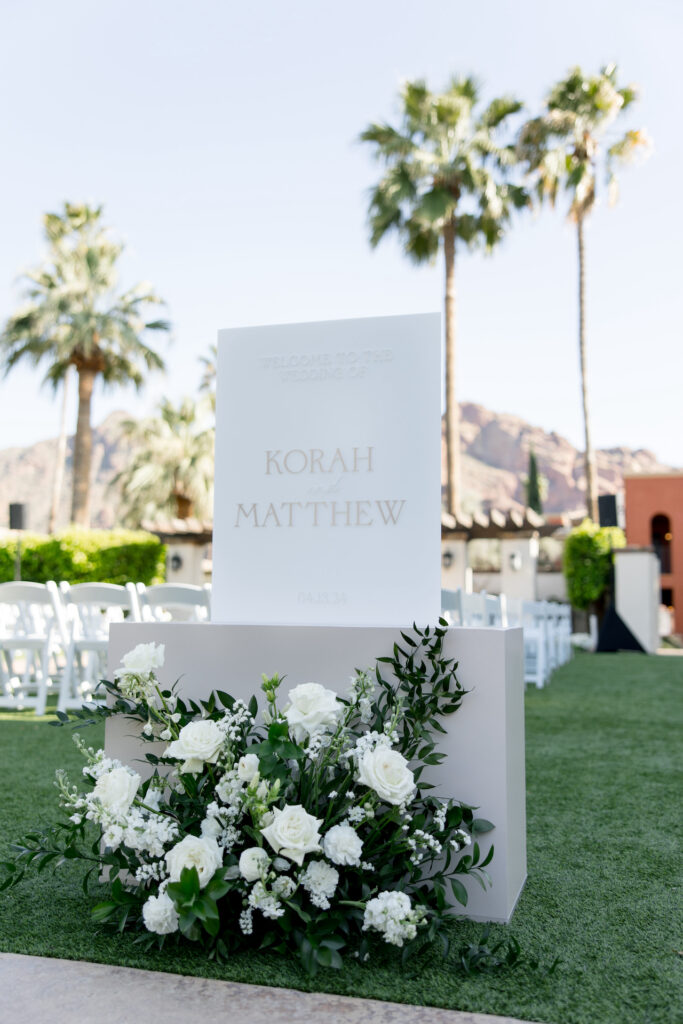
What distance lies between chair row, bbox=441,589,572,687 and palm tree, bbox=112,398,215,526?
13.0 meters

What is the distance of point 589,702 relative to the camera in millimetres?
6770

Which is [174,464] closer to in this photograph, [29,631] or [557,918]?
[29,631]

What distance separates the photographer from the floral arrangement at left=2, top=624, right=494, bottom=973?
1.75m

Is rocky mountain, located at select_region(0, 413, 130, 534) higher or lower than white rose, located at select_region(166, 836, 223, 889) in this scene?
higher

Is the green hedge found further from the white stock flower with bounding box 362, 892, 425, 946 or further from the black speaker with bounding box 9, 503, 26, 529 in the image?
the white stock flower with bounding box 362, 892, 425, 946

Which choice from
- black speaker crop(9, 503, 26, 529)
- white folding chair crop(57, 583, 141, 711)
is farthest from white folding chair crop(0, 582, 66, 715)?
black speaker crop(9, 503, 26, 529)

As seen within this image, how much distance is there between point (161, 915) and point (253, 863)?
0.77 feet

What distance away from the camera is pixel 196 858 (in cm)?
178

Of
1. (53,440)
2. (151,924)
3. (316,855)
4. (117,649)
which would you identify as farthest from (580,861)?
(53,440)

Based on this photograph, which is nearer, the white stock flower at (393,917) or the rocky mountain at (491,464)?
the white stock flower at (393,917)

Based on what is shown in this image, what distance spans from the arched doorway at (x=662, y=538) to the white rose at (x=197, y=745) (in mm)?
26489

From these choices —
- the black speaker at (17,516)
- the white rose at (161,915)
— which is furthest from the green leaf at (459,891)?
the black speaker at (17,516)

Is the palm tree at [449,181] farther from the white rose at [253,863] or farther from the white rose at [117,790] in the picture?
the white rose at [253,863]

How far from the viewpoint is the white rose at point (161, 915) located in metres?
1.78
